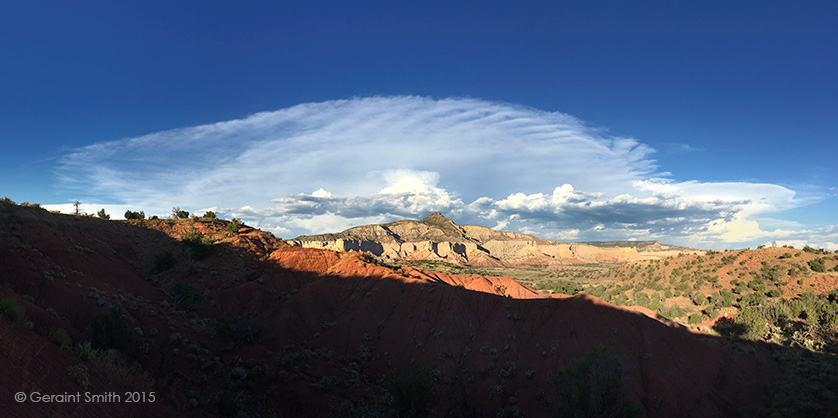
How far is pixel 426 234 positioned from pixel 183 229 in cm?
14271

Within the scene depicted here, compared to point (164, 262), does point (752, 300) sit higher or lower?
lower

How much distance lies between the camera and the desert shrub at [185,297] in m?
33.8

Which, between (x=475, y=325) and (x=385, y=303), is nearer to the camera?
(x=475, y=325)

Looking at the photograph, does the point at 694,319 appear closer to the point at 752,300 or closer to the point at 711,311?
the point at 711,311

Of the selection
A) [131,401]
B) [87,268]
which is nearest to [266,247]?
[87,268]

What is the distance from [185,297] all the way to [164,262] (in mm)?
12117

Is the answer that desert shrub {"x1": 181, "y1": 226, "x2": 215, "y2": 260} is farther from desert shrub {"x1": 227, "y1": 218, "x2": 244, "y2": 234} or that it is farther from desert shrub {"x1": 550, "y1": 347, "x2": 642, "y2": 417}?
desert shrub {"x1": 550, "y1": 347, "x2": 642, "y2": 417}

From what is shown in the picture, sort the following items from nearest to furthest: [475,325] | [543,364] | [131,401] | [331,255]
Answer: [131,401] < [543,364] < [475,325] < [331,255]

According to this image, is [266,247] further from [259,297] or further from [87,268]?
[87,268]

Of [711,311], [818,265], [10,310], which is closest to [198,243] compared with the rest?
[10,310]

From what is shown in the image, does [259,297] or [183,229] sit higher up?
[183,229]

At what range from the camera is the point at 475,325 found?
108ft

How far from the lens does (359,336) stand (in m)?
33.4

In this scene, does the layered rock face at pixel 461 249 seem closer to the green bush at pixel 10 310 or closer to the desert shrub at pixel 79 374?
the green bush at pixel 10 310
